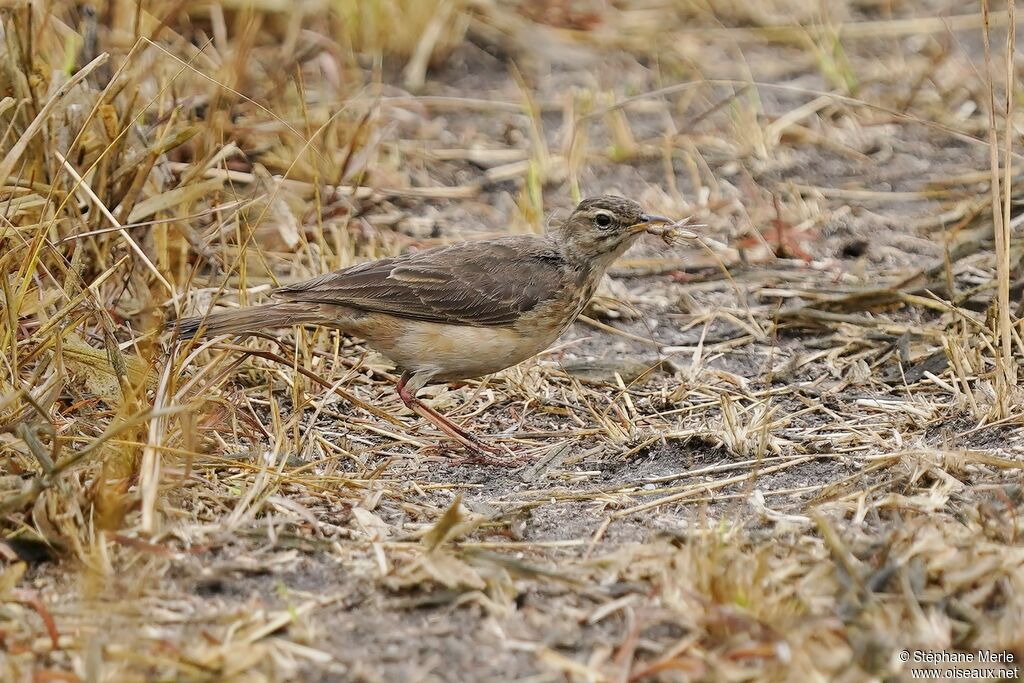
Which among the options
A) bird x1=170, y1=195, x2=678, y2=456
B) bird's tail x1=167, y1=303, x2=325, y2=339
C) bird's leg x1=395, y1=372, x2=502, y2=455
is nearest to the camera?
bird's tail x1=167, y1=303, x2=325, y2=339

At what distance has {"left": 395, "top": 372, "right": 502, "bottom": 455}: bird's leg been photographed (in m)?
5.75

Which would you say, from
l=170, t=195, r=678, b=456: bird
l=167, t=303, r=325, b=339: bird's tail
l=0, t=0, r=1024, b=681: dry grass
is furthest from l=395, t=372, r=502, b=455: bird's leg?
l=167, t=303, r=325, b=339: bird's tail

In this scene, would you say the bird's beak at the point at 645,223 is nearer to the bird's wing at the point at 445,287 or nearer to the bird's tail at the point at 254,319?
the bird's wing at the point at 445,287

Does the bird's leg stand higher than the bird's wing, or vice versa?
the bird's wing

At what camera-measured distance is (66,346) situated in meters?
5.23

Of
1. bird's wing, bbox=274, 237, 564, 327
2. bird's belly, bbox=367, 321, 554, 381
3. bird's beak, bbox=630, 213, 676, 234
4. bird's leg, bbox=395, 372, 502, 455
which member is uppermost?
bird's beak, bbox=630, 213, 676, 234

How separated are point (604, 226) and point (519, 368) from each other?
0.84m

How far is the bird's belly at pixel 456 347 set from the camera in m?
5.96

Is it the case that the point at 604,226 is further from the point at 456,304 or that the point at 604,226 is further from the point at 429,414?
the point at 429,414

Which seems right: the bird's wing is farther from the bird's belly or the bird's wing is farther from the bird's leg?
the bird's leg

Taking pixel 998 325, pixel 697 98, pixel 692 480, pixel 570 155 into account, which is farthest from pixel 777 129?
pixel 692 480

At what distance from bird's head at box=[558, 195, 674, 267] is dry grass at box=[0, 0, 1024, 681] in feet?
1.99

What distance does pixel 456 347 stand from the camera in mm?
5977

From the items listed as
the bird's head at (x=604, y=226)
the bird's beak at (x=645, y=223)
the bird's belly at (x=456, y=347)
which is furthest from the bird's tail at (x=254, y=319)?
the bird's beak at (x=645, y=223)
